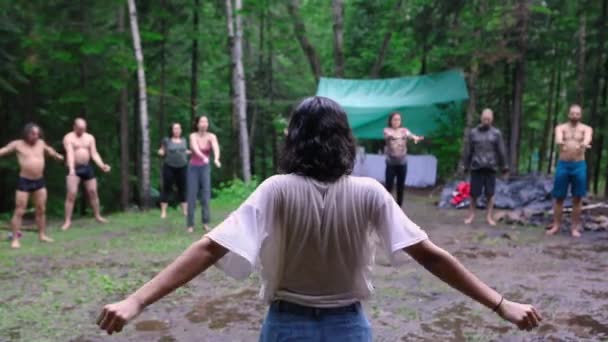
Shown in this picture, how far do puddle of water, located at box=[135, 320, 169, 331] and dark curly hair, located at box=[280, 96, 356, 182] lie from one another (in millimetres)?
3225

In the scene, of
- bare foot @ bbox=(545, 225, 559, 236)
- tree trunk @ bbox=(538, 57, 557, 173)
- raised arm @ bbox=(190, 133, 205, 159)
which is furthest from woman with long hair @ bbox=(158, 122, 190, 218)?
tree trunk @ bbox=(538, 57, 557, 173)

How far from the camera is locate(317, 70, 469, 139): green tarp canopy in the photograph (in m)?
16.2

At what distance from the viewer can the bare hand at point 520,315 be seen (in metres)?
1.94

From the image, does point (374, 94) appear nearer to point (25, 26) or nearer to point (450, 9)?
point (450, 9)

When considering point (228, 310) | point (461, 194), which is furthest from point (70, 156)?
point (461, 194)

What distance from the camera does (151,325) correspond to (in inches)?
192

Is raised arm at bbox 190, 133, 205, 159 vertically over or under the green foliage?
over

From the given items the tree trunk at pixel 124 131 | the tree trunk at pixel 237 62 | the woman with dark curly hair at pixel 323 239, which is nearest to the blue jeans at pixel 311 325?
the woman with dark curly hair at pixel 323 239

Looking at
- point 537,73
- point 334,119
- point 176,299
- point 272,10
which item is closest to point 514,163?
point 537,73

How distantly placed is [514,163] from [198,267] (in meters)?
15.6

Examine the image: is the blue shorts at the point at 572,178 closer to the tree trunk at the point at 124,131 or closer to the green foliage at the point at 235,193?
the green foliage at the point at 235,193

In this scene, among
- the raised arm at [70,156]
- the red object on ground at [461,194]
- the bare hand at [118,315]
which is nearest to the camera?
the bare hand at [118,315]

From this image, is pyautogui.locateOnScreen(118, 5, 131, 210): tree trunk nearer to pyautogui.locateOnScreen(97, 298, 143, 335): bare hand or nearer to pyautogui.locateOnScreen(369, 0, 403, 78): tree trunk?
pyautogui.locateOnScreen(369, 0, 403, 78): tree trunk

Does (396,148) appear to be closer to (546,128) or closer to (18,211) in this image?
(18,211)
